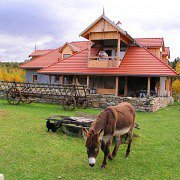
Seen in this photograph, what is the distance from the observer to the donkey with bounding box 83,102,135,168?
553 cm

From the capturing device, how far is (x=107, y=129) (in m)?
6.09

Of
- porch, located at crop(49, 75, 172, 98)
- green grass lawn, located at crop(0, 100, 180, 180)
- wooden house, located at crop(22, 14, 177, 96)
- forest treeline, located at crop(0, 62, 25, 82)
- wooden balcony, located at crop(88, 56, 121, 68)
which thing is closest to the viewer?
green grass lawn, located at crop(0, 100, 180, 180)

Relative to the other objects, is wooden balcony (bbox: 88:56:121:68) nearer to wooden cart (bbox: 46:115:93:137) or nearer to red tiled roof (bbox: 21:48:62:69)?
red tiled roof (bbox: 21:48:62:69)

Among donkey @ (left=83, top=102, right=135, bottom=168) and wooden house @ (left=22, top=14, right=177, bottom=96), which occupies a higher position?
wooden house @ (left=22, top=14, right=177, bottom=96)

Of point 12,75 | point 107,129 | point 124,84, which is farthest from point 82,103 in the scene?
point 12,75

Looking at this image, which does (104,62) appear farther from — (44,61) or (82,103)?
(44,61)

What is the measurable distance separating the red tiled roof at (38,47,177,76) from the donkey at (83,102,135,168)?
13.1 m

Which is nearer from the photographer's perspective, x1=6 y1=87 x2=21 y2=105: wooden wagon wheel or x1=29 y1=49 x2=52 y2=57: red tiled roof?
x1=6 y1=87 x2=21 y2=105: wooden wagon wheel

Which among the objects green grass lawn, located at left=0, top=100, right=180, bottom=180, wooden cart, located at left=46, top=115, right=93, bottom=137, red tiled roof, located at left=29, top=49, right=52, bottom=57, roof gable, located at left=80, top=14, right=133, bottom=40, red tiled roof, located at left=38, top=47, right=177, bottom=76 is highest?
roof gable, located at left=80, top=14, right=133, bottom=40

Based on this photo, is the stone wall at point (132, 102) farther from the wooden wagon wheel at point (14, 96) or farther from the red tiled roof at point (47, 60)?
the red tiled roof at point (47, 60)

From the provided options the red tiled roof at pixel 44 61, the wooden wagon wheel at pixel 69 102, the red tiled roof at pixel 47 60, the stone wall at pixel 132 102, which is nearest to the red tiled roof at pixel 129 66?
the stone wall at pixel 132 102

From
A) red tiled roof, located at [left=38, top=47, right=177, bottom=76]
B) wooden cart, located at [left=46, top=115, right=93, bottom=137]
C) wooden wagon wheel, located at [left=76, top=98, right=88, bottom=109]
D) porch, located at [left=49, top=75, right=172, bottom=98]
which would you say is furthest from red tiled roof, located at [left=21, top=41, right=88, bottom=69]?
wooden cart, located at [left=46, top=115, right=93, bottom=137]

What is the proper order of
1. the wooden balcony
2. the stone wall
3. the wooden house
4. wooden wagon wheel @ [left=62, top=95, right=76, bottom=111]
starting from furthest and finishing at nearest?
1. the wooden balcony
2. the wooden house
3. the stone wall
4. wooden wagon wheel @ [left=62, top=95, right=76, bottom=111]

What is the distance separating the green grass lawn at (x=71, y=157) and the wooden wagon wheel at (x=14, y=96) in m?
→ 7.36
